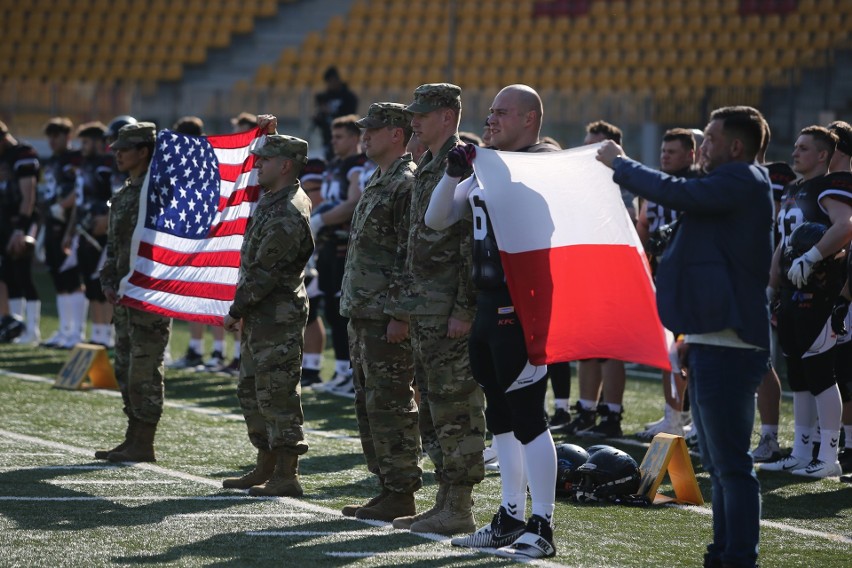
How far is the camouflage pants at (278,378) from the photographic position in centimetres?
656

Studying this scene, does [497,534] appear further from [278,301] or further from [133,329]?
[133,329]

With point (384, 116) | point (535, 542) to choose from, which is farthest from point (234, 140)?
point (535, 542)

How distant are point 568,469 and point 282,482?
4.84ft

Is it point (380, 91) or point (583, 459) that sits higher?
point (380, 91)

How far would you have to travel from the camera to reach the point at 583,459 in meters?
6.82

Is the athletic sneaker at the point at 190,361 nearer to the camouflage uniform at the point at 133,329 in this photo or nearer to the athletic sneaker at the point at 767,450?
the camouflage uniform at the point at 133,329

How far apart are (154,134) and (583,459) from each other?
3263 millimetres

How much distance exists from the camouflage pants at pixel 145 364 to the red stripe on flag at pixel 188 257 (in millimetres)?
334

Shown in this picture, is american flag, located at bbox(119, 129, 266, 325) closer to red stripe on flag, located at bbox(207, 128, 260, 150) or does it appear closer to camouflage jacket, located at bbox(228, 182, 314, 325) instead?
red stripe on flag, located at bbox(207, 128, 260, 150)

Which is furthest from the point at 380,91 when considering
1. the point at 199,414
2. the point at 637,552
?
the point at 637,552

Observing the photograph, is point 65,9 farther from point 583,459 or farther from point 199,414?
point 583,459

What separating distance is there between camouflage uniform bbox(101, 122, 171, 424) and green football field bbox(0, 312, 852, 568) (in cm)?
38

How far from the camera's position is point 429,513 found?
19.4 feet

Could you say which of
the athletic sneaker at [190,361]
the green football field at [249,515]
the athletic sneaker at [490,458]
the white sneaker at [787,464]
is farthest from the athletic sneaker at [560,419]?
the athletic sneaker at [190,361]
